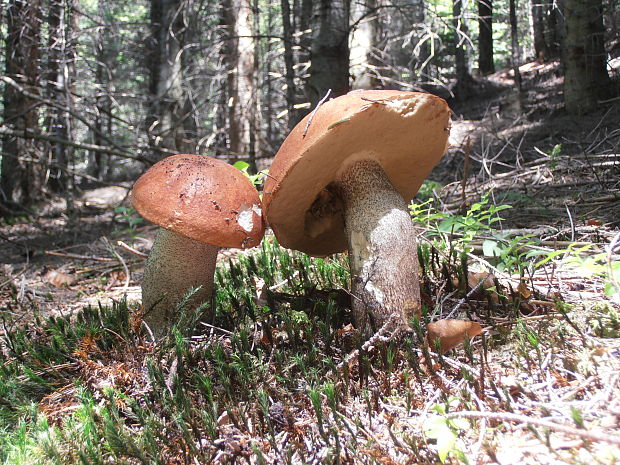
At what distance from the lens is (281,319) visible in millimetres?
2154

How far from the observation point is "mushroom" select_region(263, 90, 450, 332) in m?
1.80

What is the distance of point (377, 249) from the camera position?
2027mm

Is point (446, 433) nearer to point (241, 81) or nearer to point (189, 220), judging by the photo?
point (189, 220)

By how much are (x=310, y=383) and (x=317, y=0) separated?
3750 mm

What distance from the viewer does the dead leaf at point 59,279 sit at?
3737mm

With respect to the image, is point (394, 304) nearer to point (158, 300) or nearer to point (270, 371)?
point (270, 371)

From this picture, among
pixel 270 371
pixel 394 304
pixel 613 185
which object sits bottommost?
pixel 270 371

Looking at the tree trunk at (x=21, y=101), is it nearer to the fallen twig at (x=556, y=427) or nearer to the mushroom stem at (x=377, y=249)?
the mushroom stem at (x=377, y=249)

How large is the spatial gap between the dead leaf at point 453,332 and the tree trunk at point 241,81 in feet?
15.3

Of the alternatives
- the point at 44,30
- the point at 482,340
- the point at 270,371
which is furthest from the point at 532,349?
the point at 44,30

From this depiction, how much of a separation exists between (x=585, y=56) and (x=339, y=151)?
6.70 metres

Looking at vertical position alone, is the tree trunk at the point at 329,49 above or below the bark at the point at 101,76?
below

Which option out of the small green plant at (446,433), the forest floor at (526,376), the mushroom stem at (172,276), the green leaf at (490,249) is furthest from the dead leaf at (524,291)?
the mushroom stem at (172,276)

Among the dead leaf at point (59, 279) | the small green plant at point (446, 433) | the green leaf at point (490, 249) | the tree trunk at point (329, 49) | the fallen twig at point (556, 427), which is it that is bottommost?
the small green plant at point (446, 433)
